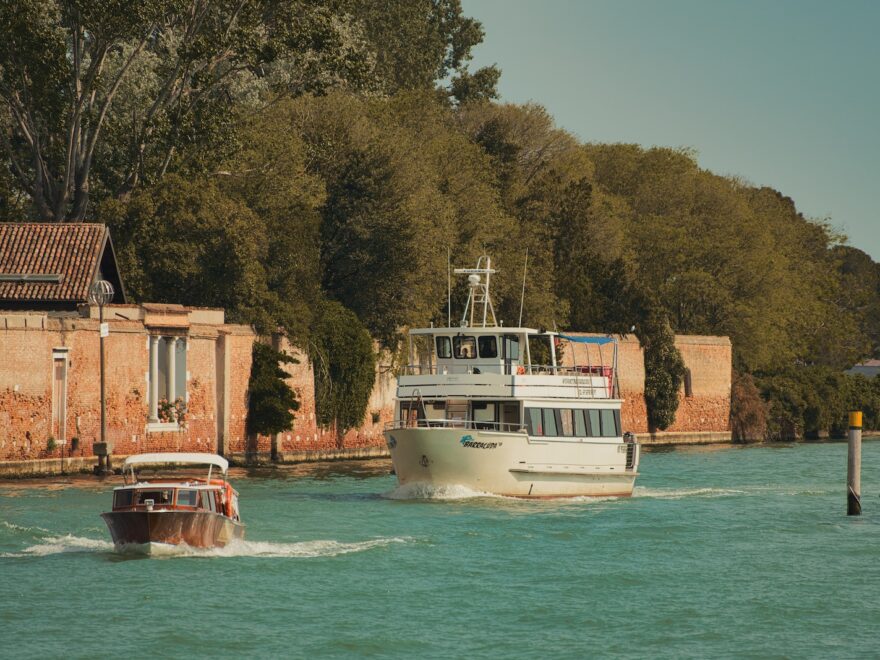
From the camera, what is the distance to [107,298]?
50.7 metres

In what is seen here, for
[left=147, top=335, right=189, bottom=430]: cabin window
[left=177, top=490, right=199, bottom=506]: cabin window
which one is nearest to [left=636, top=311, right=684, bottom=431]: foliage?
[left=147, top=335, right=189, bottom=430]: cabin window

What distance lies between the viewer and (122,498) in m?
30.5

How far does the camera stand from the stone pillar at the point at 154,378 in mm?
50375

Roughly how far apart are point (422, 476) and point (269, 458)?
15.4 m

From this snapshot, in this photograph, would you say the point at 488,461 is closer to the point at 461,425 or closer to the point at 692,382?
the point at 461,425

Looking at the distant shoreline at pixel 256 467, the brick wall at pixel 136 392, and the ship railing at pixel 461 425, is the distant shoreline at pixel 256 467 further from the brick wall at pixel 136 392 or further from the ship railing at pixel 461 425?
the ship railing at pixel 461 425

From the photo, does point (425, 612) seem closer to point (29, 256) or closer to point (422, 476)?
point (422, 476)

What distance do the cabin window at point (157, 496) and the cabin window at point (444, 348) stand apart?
612 inches

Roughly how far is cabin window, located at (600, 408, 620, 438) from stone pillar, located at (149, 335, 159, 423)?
1335 cm

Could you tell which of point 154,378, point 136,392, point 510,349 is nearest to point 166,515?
point 510,349

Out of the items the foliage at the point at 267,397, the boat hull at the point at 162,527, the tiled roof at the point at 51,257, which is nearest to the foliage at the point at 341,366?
the foliage at the point at 267,397

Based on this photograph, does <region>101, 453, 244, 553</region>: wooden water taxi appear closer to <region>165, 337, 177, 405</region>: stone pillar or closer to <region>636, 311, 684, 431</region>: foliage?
<region>165, 337, 177, 405</region>: stone pillar

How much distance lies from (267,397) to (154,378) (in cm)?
572

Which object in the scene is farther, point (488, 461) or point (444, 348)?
point (444, 348)
